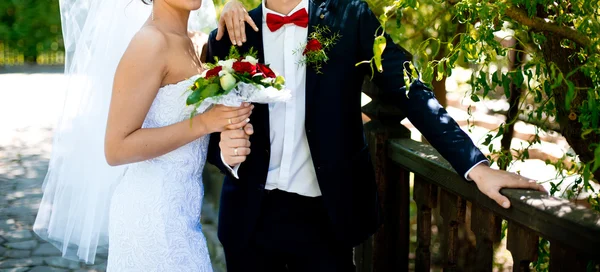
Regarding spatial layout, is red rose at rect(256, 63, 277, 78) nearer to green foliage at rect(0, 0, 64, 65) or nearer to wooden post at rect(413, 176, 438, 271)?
wooden post at rect(413, 176, 438, 271)

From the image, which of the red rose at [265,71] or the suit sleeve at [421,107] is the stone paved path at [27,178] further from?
the suit sleeve at [421,107]

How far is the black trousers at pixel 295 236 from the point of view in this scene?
8.75 ft

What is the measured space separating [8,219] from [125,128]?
4258 mm

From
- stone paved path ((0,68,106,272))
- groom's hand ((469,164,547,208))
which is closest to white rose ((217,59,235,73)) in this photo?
groom's hand ((469,164,547,208))

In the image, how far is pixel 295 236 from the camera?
267 cm

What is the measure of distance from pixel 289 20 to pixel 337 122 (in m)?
0.41

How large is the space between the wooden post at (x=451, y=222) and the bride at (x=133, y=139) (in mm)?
847

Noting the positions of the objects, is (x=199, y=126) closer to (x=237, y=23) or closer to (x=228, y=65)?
(x=228, y=65)

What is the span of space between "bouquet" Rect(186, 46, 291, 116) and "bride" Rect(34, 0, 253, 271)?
0.13 meters

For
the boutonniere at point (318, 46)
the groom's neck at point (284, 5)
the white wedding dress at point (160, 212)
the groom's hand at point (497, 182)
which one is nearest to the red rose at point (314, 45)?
the boutonniere at point (318, 46)

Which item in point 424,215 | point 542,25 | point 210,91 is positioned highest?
point 542,25

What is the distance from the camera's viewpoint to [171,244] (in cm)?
261

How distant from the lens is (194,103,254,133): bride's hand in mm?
2396

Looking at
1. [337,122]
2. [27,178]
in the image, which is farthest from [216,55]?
[27,178]
